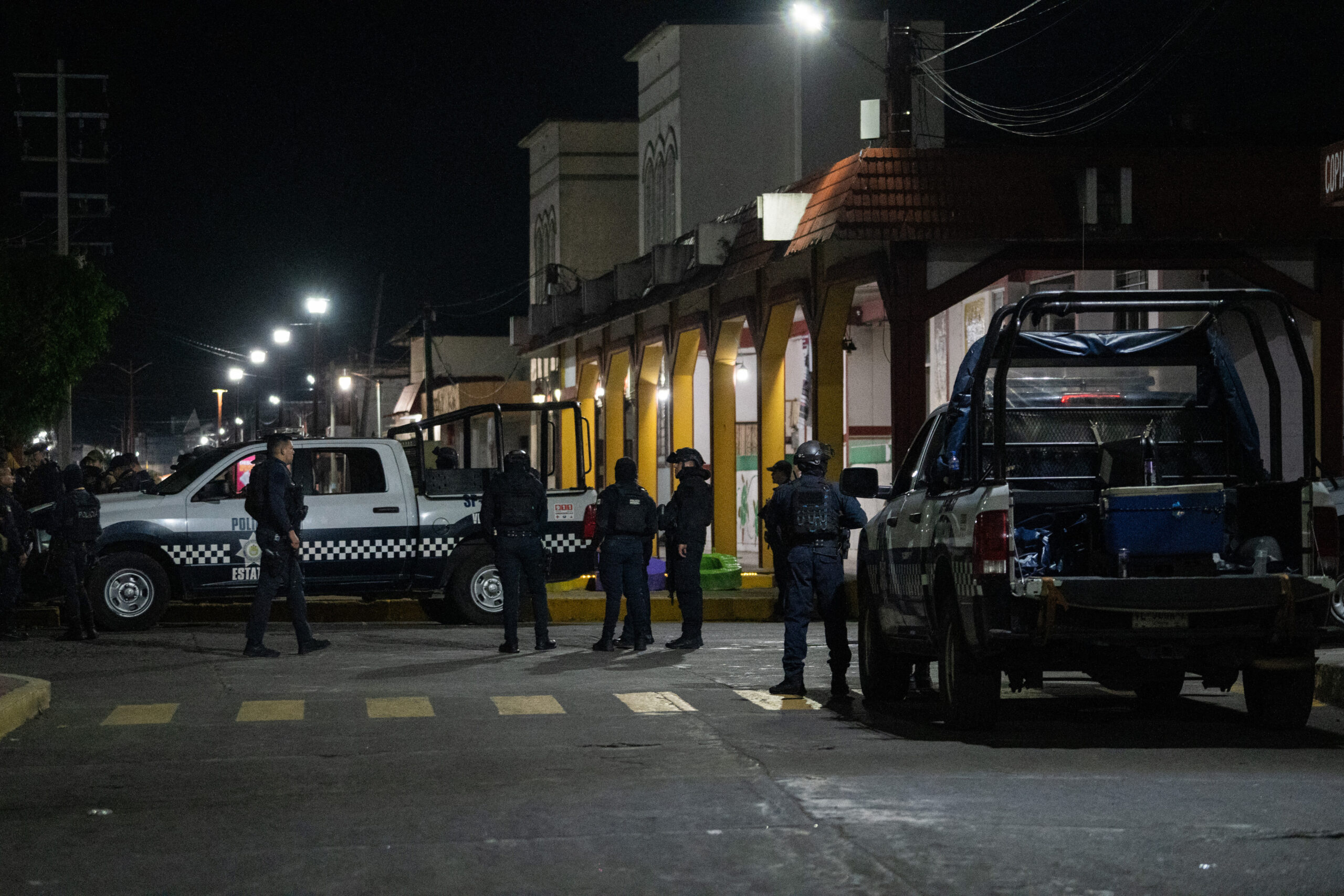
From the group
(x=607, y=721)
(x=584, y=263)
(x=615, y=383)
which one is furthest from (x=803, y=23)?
(x=584, y=263)

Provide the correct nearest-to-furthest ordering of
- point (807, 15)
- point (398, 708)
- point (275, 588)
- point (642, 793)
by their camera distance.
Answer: point (642, 793) → point (398, 708) → point (275, 588) → point (807, 15)

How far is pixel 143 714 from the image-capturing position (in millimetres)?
12477

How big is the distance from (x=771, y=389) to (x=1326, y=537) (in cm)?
1815

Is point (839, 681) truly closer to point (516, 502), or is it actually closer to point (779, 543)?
point (779, 543)

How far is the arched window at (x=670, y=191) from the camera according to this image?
125 ft

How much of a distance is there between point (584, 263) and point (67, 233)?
44.8 ft

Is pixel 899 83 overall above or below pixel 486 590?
above

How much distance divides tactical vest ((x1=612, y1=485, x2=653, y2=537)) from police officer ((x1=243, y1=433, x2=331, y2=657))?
9.09 ft

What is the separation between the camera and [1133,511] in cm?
1052

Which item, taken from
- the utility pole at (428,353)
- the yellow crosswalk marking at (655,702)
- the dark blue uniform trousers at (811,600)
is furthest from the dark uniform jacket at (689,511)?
the utility pole at (428,353)

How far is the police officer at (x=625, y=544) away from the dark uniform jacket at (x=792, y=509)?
352cm

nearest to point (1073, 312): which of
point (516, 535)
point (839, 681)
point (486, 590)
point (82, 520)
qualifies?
point (839, 681)

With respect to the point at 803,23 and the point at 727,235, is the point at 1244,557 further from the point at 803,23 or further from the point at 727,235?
the point at 727,235

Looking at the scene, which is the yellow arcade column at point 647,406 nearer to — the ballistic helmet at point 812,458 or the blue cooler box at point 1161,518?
the ballistic helmet at point 812,458
